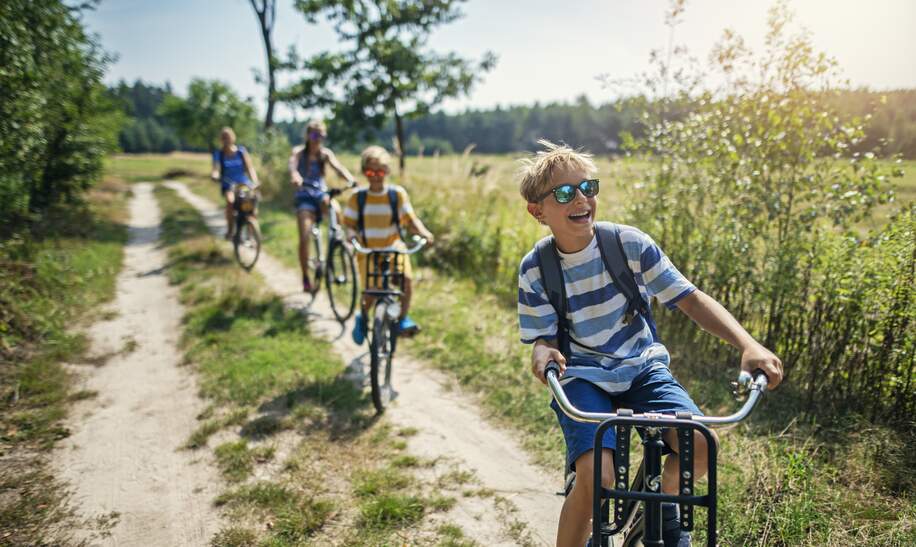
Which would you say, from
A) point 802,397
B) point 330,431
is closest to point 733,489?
point 802,397

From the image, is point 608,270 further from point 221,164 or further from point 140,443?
point 221,164

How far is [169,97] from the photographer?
125ft

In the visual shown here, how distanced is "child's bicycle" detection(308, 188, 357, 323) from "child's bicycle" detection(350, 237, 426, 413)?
194 cm

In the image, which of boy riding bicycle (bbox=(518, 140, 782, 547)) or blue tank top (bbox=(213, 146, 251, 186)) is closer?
boy riding bicycle (bbox=(518, 140, 782, 547))

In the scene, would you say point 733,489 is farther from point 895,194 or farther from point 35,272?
point 35,272

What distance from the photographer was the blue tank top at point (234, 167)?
32.8ft

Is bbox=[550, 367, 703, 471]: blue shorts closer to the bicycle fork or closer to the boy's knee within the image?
the boy's knee

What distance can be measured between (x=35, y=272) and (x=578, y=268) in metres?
8.21

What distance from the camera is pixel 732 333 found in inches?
86.0

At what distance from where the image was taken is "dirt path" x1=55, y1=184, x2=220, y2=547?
3.45m

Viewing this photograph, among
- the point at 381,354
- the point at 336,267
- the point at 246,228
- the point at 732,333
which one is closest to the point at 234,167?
the point at 246,228

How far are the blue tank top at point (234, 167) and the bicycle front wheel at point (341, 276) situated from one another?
347cm

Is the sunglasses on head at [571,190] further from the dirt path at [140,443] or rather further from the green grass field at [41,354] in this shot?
the green grass field at [41,354]

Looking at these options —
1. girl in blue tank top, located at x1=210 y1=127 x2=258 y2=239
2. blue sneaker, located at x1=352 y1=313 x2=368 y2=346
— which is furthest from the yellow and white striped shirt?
girl in blue tank top, located at x1=210 y1=127 x2=258 y2=239
